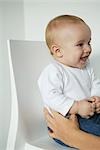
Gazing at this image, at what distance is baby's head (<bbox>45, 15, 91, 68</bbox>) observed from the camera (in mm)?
910

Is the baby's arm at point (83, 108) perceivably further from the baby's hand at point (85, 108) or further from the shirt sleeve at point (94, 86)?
the shirt sleeve at point (94, 86)

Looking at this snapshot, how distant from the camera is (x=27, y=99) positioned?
3.26 feet

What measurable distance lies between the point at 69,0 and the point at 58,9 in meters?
0.07

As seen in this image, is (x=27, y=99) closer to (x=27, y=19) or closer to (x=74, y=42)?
(x=74, y=42)

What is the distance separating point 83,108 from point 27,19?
71 cm

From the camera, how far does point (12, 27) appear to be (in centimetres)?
140

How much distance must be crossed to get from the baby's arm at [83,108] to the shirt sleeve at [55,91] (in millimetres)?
16

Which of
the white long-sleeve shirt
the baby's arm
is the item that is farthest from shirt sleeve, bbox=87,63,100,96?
the baby's arm

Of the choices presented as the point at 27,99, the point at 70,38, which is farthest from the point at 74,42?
the point at 27,99

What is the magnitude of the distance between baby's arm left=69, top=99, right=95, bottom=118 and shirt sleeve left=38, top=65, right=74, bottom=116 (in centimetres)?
2

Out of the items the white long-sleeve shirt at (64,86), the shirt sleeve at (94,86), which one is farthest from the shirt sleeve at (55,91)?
the shirt sleeve at (94,86)

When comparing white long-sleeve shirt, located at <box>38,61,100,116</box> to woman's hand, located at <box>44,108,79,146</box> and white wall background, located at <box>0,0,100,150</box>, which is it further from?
white wall background, located at <box>0,0,100,150</box>

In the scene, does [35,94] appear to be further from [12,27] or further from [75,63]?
[12,27]

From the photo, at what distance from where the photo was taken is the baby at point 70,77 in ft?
2.84
